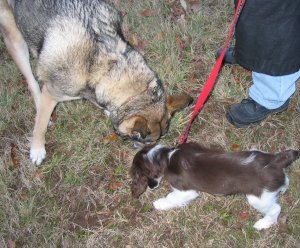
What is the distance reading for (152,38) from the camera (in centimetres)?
532

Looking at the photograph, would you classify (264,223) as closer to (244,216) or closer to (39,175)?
(244,216)

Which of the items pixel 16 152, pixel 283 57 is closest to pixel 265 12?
pixel 283 57

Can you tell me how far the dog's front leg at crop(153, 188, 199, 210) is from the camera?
3562mm

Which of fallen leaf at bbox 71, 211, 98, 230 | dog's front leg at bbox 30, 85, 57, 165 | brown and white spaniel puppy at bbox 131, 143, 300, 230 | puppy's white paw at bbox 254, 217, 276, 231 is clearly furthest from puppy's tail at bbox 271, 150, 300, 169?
dog's front leg at bbox 30, 85, 57, 165

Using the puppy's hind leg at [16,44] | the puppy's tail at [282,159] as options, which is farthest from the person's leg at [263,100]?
the puppy's hind leg at [16,44]

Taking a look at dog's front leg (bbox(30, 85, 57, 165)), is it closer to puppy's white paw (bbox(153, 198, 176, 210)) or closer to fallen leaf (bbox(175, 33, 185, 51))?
puppy's white paw (bbox(153, 198, 176, 210))

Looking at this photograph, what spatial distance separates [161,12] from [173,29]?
1.49ft

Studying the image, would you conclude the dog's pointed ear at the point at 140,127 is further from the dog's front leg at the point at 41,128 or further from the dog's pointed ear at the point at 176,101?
the dog's front leg at the point at 41,128

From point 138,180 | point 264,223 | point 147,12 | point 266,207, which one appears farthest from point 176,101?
point 147,12

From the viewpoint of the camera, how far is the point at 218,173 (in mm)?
3158

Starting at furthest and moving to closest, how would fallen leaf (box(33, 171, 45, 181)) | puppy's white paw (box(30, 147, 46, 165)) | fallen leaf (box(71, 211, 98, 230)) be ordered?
puppy's white paw (box(30, 147, 46, 165)) → fallen leaf (box(33, 171, 45, 181)) → fallen leaf (box(71, 211, 98, 230))

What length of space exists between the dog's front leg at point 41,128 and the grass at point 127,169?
10 centimetres

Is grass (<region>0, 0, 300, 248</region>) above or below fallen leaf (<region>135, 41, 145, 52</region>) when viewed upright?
below

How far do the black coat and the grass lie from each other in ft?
3.32
